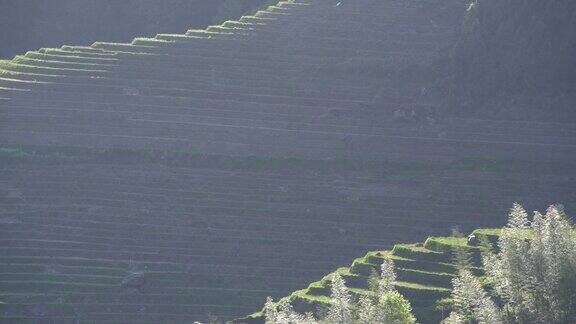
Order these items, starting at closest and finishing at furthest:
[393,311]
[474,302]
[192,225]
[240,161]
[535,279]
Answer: [393,311] → [474,302] → [535,279] → [192,225] → [240,161]

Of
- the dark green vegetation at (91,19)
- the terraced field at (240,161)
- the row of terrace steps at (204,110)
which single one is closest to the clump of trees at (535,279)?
the terraced field at (240,161)

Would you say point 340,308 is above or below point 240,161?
below

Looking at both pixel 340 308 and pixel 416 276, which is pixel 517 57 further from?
pixel 340 308

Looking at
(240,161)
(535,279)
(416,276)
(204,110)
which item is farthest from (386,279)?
(204,110)

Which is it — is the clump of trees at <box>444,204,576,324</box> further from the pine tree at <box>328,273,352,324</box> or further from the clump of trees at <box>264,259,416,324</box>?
the pine tree at <box>328,273,352,324</box>

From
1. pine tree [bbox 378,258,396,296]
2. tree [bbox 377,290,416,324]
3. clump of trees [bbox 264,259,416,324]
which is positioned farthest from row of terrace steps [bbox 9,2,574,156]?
tree [bbox 377,290,416,324]

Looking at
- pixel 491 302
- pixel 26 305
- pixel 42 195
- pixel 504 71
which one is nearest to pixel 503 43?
pixel 504 71

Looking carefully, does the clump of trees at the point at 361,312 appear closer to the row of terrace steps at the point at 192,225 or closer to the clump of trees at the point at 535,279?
the clump of trees at the point at 535,279
